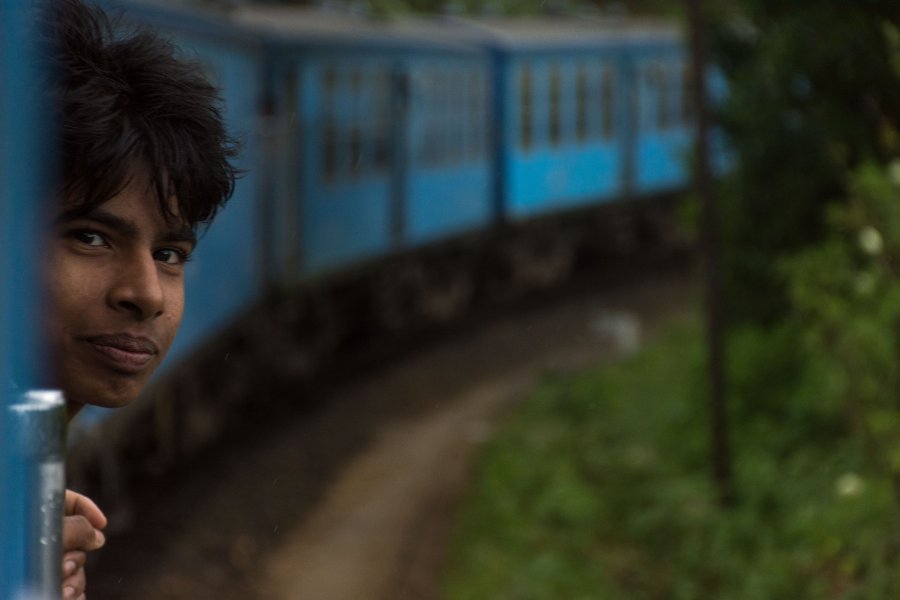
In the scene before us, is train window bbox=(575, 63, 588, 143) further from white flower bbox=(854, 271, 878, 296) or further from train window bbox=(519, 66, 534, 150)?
white flower bbox=(854, 271, 878, 296)

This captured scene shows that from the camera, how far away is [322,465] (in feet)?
37.2

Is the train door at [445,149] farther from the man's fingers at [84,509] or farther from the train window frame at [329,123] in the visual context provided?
the man's fingers at [84,509]

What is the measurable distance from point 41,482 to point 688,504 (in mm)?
8741

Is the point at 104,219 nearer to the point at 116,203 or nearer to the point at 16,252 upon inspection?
the point at 116,203

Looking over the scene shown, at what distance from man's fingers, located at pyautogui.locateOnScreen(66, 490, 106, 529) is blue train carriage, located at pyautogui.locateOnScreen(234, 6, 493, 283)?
10298 millimetres

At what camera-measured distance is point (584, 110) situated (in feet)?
66.8

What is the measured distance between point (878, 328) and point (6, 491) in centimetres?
736

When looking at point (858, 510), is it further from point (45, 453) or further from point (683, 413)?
point (45, 453)

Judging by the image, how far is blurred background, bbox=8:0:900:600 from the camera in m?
8.45

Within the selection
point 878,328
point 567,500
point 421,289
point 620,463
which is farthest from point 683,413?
point 421,289

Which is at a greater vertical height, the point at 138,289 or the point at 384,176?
the point at 138,289

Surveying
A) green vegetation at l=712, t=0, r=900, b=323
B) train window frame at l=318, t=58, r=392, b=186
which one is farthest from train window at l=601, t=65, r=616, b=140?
green vegetation at l=712, t=0, r=900, b=323

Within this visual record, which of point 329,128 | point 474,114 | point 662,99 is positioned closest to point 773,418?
point 329,128

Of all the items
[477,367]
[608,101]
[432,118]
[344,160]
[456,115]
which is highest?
[344,160]
